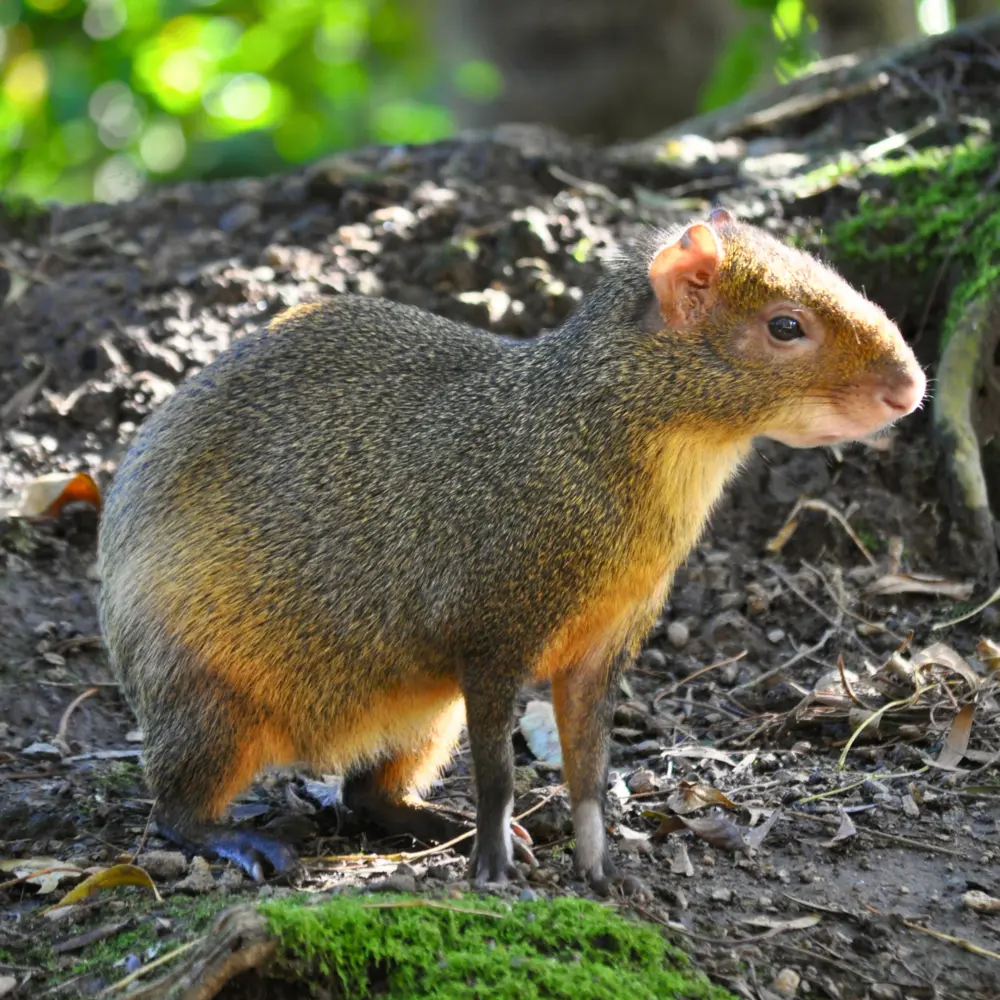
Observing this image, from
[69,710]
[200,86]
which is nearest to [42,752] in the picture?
[69,710]

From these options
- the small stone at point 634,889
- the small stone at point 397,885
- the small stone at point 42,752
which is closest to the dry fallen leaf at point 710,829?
the small stone at point 634,889

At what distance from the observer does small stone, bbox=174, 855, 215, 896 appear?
3.80 m

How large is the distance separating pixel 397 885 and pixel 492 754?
564 mm

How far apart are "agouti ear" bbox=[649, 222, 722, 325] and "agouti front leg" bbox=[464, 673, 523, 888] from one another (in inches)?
45.6

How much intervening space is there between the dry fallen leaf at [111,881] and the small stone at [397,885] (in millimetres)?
665

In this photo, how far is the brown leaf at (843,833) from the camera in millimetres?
4008

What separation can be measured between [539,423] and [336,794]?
5.43 feet

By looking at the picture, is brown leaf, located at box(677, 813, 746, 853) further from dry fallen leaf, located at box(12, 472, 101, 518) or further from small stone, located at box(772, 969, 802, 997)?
dry fallen leaf, located at box(12, 472, 101, 518)

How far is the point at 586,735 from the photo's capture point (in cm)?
410

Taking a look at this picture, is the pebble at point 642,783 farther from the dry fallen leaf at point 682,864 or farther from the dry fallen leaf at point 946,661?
the dry fallen leaf at point 946,661

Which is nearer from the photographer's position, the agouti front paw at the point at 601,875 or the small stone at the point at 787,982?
the small stone at the point at 787,982

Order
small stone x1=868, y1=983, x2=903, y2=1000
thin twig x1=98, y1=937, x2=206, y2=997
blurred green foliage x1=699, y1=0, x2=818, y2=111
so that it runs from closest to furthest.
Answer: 1. thin twig x1=98, y1=937, x2=206, y2=997
2. small stone x1=868, y1=983, x2=903, y2=1000
3. blurred green foliage x1=699, y1=0, x2=818, y2=111

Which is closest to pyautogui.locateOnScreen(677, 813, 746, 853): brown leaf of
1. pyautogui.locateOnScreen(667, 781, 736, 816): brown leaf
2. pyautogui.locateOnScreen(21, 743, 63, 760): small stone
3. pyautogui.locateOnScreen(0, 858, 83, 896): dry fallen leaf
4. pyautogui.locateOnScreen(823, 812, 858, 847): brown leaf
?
pyautogui.locateOnScreen(667, 781, 736, 816): brown leaf

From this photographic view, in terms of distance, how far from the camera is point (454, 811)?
4680 millimetres
